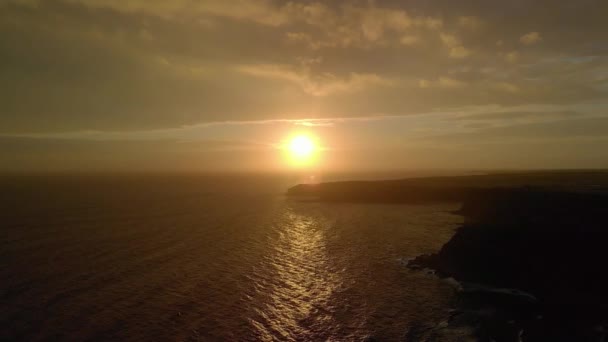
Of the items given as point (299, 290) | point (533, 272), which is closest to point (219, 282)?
point (299, 290)

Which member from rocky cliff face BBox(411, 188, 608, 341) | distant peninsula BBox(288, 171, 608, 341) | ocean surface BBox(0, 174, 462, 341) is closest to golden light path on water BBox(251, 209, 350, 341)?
ocean surface BBox(0, 174, 462, 341)

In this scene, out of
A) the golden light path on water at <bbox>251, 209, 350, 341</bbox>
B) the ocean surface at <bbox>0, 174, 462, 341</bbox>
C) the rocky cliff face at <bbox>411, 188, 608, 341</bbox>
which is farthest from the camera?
the golden light path on water at <bbox>251, 209, 350, 341</bbox>

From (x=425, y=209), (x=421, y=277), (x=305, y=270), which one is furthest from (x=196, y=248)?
(x=425, y=209)

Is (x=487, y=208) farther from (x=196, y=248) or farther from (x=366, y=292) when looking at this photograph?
(x=196, y=248)

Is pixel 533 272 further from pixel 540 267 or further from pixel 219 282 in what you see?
pixel 219 282

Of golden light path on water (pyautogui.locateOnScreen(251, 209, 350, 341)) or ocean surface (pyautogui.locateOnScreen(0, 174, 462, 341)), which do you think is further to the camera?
golden light path on water (pyautogui.locateOnScreen(251, 209, 350, 341))

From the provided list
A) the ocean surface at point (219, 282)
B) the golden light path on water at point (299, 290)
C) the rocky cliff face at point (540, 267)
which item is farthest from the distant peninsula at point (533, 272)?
the golden light path on water at point (299, 290)

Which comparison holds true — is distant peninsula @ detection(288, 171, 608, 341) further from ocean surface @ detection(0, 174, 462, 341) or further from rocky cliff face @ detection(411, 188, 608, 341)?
ocean surface @ detection(0, 174, 462, 341)

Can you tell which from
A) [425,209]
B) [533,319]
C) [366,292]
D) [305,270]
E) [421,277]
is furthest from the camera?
[425,209]
